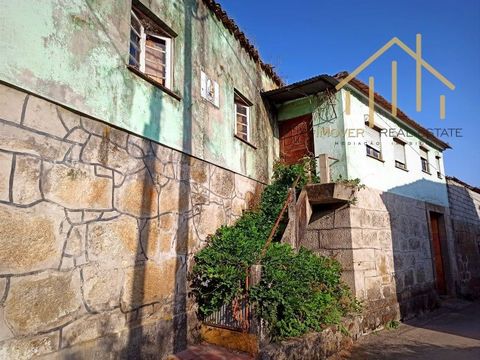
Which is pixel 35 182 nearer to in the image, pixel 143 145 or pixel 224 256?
pixel 143 145

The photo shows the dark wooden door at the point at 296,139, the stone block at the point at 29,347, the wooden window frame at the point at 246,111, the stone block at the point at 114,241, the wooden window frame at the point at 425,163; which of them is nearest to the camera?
the stone block at the point at 29,347

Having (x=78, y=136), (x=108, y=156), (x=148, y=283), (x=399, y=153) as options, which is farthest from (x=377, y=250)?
(x=78, y=136)

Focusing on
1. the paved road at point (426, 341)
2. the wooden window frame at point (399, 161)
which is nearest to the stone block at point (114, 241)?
the paved road at point (426, 341)

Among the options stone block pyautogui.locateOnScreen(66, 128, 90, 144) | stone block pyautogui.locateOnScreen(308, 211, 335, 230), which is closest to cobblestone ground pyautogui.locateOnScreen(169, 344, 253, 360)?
stone block pyautogui.locateOnScreen(66, 128, 90, 144)

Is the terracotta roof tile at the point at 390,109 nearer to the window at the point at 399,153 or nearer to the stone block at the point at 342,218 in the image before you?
the window at the point at 399,153

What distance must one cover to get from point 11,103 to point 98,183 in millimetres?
1185

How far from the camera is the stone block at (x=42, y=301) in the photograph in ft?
9.26

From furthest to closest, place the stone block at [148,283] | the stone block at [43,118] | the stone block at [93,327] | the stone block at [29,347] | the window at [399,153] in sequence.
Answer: the window at [399,153] < the stone block at [148,283] < the stone block at [93,327] < the stone block at [43,118] < the stone block at [29,347]

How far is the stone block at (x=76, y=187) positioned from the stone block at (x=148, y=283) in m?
0.97

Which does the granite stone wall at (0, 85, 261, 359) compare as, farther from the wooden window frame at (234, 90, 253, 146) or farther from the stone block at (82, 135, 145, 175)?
the wooden window frame at (234, 90, 253, 146)

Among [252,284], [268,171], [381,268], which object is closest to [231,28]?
[268,171]

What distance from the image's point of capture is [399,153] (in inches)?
385

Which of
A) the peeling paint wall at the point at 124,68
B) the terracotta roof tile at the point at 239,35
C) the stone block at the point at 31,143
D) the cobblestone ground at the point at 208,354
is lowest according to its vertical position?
the cobblestone ground at the point at 208,354

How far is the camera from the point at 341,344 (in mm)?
5301
